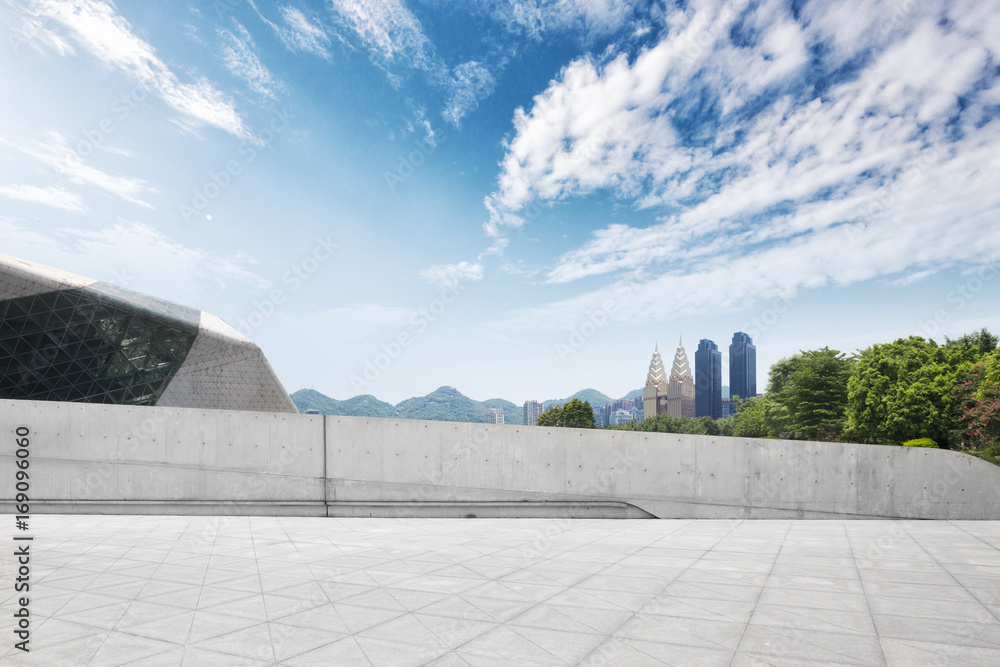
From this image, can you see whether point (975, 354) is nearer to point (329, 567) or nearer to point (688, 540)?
point (688, 540)

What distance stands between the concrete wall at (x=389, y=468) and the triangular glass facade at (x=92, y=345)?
17021 millimetres

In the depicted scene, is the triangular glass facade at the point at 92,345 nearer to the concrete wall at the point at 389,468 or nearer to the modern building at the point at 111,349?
the modern building at the point at 111,349

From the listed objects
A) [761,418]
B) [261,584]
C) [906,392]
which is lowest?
[761,418]

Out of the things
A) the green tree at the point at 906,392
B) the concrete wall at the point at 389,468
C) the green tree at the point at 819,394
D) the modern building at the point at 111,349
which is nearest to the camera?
the concrete wall at the point at 389,468

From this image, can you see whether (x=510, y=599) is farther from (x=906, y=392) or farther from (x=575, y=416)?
(x=575, y=416)

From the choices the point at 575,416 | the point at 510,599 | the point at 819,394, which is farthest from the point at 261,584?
the point at 575,416

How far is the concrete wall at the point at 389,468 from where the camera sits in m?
11.6

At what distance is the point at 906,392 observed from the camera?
1314 inches

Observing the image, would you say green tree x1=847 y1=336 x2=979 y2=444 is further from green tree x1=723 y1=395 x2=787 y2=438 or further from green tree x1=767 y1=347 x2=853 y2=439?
green tree x1=723 y1=395 x2=787 y2=438

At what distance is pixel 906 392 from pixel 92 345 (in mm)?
49683

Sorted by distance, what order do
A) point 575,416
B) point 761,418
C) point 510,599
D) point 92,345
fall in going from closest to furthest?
point 510,599 < point 92,345 < point 761,418 < point 575,416

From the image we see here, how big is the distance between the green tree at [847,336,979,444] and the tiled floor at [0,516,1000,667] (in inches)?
1210

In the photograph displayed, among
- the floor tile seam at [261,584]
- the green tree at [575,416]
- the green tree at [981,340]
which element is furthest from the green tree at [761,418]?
the floor tile seam at [261,584]

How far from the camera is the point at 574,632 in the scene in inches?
172
